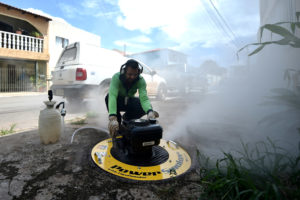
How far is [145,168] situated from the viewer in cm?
174

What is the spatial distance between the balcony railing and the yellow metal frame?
41.5 feet

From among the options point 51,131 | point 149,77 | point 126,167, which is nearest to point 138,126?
point 126,167

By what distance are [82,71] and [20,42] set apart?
10.0 metres

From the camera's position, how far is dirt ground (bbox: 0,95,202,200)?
134 cm

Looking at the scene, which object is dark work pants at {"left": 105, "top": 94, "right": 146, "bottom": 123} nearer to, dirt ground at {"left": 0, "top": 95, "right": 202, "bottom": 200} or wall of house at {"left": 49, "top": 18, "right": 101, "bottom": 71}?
dirt ground at {"left": 0, "top": 95, "right": 202, "bottom": 200}

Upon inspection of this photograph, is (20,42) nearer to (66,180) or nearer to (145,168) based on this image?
(66,180)

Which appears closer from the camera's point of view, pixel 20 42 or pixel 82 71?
pixel 82 71

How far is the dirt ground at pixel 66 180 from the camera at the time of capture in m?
1.34

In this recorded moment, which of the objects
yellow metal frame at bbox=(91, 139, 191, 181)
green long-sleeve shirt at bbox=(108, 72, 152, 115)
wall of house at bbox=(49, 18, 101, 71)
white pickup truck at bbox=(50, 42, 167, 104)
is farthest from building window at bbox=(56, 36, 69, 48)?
yellow metal frame at bbox=(91, 139, 191, 181)

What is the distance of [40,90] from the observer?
39.7 feet

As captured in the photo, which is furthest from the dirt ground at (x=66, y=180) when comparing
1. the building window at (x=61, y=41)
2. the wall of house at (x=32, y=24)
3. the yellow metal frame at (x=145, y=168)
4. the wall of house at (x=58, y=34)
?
the building window at (x=61, y=41)

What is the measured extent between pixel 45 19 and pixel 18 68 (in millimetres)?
3878

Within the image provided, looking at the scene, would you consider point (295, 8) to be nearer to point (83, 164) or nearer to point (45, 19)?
point (83, 164)

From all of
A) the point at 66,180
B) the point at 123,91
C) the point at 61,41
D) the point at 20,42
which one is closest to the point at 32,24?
the point at 20,42
